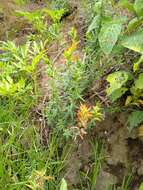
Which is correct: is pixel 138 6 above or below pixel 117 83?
above

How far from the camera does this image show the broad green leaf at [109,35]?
2.30 m

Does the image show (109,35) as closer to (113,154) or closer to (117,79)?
(117,79)

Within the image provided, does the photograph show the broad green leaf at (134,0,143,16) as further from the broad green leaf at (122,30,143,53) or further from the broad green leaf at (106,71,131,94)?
the broad green leaf at (106,71,131,94)

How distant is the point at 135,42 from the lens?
224 centimetres

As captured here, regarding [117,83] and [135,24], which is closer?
[117,83]

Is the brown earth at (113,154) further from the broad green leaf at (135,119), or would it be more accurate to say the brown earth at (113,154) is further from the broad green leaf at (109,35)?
the broad green leaf at (109,35)

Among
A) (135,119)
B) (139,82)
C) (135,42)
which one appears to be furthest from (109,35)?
(135,119)

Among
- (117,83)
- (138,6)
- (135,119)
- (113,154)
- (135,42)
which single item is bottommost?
(113,154)

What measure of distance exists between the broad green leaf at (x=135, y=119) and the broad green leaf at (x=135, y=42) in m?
0.30

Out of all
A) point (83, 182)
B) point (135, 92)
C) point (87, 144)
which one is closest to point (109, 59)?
point (135, 92)

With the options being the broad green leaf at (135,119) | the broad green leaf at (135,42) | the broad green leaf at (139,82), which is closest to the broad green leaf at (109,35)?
the broad green leaf at (135,42)

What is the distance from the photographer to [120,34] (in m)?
2.49

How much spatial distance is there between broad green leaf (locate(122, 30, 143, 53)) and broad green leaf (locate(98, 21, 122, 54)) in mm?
59

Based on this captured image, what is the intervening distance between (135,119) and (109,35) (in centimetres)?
44
